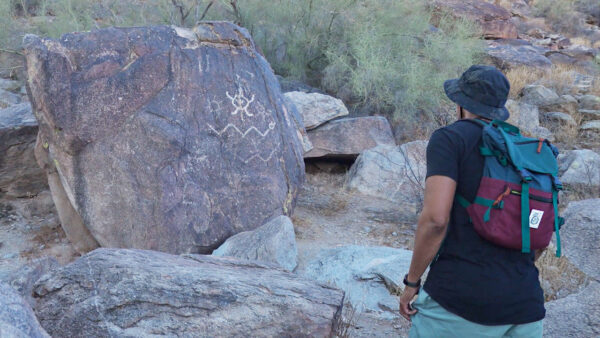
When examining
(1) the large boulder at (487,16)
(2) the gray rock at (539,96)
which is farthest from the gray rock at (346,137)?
(1) the large boulder at (487,16)

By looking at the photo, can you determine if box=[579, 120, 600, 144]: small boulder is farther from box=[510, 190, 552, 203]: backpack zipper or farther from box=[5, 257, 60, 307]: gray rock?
box=[5, 257, 60, 307]: gray rock

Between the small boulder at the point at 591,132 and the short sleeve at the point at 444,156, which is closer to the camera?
the short sleeve at the point at 444,156

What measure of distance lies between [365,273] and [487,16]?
14.7 metres

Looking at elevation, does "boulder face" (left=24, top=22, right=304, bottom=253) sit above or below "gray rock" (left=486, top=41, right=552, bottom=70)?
above

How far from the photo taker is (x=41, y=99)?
4.60 metres

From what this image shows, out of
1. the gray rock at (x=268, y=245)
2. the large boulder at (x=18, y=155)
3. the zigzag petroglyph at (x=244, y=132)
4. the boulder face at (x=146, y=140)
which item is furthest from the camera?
the large boulder at (x=18, y=155)

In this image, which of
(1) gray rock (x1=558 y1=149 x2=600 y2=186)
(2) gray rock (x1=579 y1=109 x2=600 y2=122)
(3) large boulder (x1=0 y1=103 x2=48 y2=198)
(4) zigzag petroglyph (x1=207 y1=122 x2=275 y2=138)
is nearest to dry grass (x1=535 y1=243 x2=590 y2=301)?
A: (4) zigzag petroglyph (x1=207 y1=122 x2=275 y2=138)

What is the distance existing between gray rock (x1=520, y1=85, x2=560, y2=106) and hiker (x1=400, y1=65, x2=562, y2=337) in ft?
30.6

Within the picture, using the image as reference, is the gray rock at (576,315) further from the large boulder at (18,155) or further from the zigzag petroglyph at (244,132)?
the large boulder at (18,155)

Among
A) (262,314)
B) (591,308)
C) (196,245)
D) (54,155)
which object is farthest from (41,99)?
(591,308)

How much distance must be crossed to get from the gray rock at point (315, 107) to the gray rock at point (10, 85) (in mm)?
4651

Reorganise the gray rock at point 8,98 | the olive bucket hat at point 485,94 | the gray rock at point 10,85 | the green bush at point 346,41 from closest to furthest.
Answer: the olive bucket hat at point 485,94
the gray rock at point 8,98
the green bush at point 346,41
the gray rock at point 10,85

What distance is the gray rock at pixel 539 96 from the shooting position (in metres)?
10.5

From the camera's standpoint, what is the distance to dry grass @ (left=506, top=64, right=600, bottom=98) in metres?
11.5
